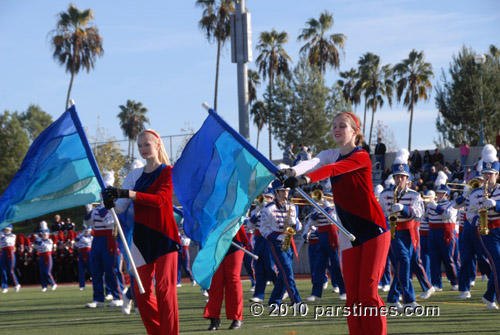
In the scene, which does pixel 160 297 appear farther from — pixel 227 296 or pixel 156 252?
pixel 227 296

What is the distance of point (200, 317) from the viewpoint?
1218 centimetres

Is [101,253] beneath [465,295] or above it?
above

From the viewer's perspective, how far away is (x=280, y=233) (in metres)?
13.3

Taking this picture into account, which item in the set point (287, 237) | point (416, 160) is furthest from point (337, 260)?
point (416, 160)

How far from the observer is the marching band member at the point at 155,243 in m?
6.97

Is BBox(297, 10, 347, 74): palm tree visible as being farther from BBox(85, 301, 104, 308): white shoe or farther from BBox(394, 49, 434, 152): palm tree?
BBox(85, 301, 104, 308): white shoe

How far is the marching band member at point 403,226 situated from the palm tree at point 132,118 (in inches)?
2132

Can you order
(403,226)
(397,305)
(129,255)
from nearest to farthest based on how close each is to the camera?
(129,255)
(397,305)
(403,226)

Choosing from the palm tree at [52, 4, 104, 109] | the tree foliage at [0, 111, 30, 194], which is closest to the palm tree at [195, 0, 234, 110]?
the palm tree at [52, 4, 104, 109]

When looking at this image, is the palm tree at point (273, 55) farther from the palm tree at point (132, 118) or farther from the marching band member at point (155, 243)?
the marching band member at point (155, 243)

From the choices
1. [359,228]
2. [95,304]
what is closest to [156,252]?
[359,228]

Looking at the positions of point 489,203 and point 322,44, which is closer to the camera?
point 489,203

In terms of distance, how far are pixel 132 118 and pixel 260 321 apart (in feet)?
185

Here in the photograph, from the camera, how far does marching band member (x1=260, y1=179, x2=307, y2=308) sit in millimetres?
12711
